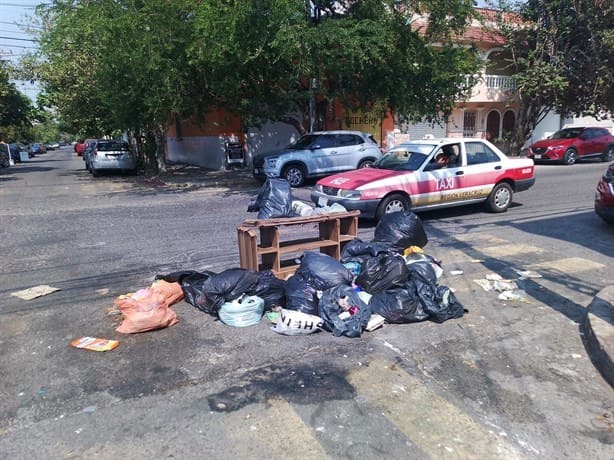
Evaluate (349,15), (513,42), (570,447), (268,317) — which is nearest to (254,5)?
(349,15)

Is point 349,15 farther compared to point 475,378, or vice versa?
point 349,15

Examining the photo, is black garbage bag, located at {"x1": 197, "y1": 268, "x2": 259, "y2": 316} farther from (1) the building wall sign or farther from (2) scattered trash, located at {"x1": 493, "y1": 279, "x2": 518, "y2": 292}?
(1) the building wall sign

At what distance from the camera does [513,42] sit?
23938 millimetres

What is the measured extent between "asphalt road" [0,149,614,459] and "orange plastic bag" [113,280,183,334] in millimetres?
95

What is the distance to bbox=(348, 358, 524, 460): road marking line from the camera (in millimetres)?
2945

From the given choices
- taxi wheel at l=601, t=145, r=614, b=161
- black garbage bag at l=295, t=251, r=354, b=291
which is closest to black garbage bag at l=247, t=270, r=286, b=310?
black garbage bag at l=295, t=251, r=354, b=291

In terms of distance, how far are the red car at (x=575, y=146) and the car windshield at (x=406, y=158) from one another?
1468cm

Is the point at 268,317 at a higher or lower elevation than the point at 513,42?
lower

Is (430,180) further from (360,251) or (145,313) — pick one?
(145,313)

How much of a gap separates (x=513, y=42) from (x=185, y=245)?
73.4 ft

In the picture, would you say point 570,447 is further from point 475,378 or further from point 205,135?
point 205,135

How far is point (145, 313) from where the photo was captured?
4.64m

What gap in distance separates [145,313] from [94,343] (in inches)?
20.2

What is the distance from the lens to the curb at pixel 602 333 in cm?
384
